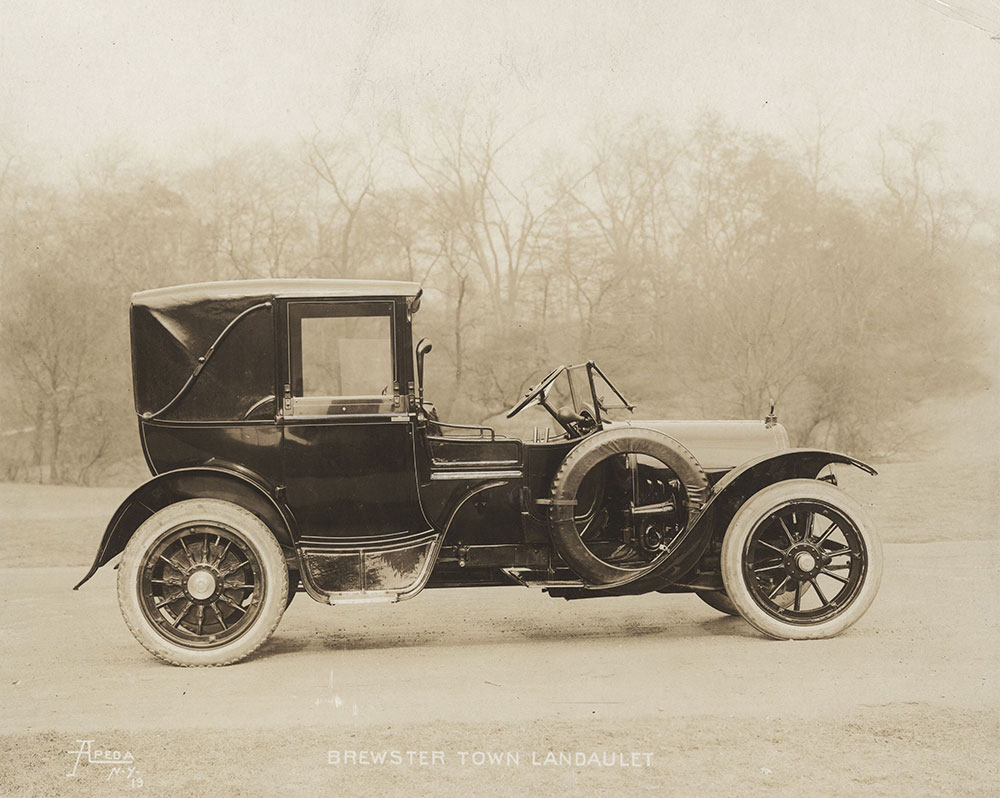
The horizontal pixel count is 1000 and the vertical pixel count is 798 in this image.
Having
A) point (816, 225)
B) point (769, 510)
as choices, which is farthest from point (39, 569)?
point (816, 225)

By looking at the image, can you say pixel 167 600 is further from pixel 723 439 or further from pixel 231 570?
pixel 723 439

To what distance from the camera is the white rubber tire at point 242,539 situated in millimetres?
4180

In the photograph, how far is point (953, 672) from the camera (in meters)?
4.02

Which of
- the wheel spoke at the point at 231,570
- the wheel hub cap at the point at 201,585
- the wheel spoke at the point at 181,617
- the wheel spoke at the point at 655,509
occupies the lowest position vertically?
the wheel spoke at the point at 181,617

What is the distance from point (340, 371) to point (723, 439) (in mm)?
2096

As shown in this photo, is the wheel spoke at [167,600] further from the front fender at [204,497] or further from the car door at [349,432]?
the car door at [349,432]

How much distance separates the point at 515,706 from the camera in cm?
372

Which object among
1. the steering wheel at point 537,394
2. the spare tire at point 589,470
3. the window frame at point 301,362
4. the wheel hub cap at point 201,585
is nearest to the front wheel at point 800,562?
the spare tire at point 589,470

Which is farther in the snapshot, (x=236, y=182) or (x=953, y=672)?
(x=236, y=182)

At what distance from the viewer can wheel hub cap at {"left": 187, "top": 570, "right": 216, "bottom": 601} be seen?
4.22 m

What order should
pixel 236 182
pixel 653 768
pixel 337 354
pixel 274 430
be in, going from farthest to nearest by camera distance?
pixel 236 182
pixel 337 354
pixel 274 430
pixel 653 768

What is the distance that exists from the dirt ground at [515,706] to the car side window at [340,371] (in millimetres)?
1210

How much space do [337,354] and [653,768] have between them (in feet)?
8.11

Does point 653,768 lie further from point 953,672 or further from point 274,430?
point 274,430
